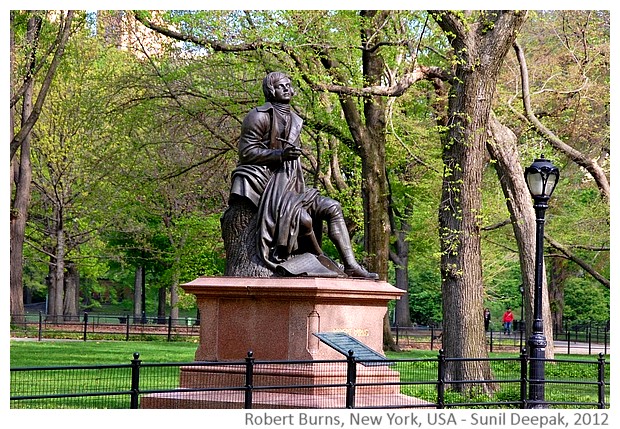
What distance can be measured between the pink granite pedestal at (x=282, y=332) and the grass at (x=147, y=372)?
1312 millimetres

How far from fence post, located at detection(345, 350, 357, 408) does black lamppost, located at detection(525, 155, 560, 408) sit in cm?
333

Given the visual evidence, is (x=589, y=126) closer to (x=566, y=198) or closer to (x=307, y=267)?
(x=566, y=198)

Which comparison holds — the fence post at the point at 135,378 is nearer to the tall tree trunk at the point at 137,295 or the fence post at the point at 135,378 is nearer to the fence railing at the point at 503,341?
the fence railing at the point at 503,341

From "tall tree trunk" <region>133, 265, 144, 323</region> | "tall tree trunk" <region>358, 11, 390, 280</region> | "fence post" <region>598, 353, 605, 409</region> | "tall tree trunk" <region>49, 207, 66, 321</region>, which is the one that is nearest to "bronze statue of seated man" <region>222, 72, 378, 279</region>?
"fence post" <region>598, 353, 605, 409</region>

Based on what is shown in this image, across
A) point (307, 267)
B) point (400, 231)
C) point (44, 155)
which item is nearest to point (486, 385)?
point (307, 267)

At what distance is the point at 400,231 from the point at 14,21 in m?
20.2

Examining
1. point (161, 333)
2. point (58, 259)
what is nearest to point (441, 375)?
point (161, 333)

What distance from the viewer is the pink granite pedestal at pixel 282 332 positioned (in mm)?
15344

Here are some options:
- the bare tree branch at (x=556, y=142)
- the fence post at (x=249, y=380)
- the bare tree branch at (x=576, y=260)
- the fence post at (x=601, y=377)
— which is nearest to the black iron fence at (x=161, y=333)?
the bare tree branch at (x=576, y=260)

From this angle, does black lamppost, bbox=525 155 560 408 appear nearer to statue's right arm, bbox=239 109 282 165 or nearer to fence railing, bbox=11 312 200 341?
statue's right arm, bbox=239 109 282 165

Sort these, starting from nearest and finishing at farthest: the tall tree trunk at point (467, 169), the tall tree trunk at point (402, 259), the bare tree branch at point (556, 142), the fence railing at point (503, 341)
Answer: the tall tree trunk at point (467, 169)
the bare tree branch at point (556, 142)
the fence railing at point (503, 341)
the tall tree trunk at point (402, 259)

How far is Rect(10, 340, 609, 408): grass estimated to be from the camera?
17.4 metres

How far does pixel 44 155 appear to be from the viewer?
45.8 metres

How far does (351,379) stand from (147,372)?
→ 8952 millimetres
